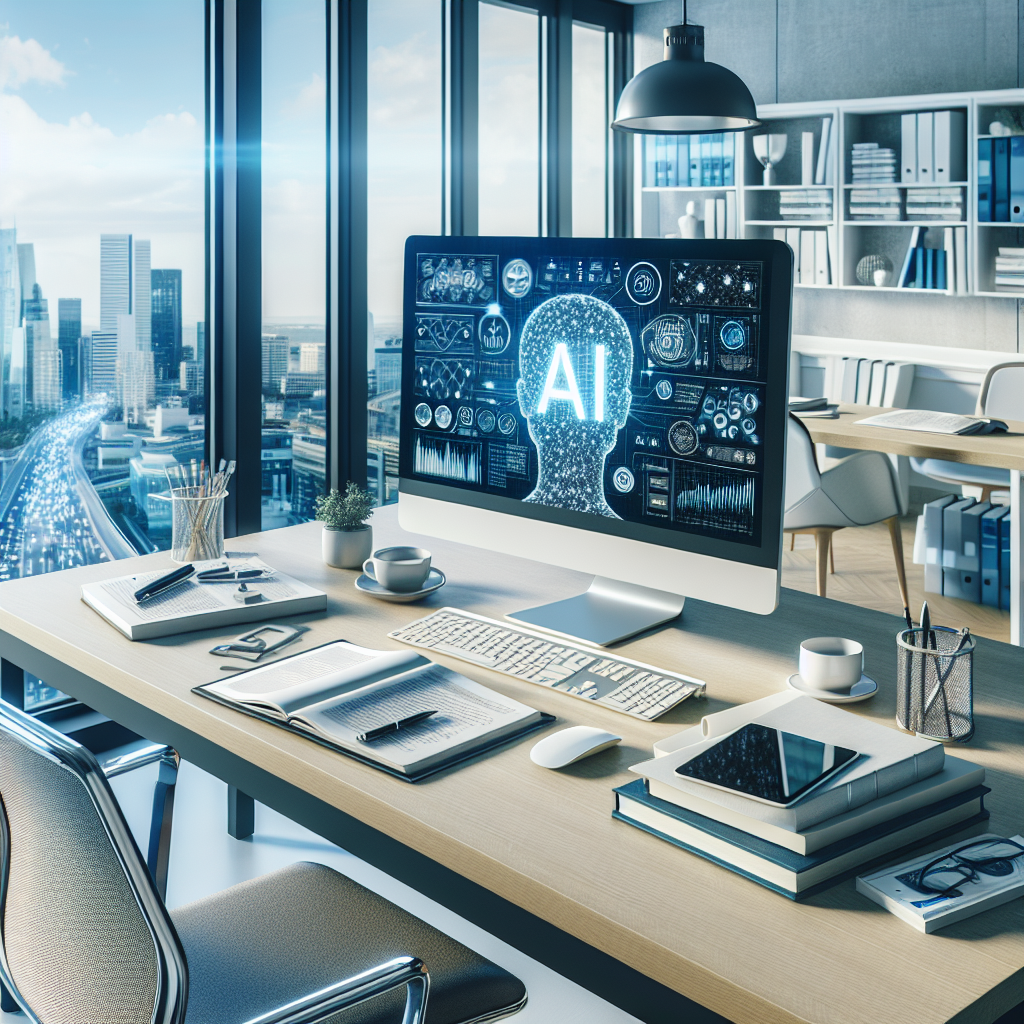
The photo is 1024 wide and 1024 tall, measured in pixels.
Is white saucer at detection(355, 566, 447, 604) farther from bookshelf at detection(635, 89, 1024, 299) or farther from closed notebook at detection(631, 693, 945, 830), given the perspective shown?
bookshelf at detection(635, 89, 1024, 299)

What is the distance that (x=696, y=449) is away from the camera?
148 cm

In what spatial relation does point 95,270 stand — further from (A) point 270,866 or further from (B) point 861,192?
(B) point 861,192

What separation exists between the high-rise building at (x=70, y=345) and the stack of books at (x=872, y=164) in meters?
3.93

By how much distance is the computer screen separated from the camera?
1.42 m

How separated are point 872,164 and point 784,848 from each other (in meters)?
5.06

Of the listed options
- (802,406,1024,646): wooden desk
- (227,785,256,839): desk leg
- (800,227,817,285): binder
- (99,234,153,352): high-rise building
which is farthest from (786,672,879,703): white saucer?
(800,227,817,285): binder

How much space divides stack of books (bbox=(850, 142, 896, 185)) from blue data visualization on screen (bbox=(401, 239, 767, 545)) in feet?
13.8

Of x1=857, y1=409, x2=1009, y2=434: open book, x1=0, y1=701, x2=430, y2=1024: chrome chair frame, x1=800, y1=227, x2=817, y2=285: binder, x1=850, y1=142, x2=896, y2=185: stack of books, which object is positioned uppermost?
x1=850, y1=142, x2=896, y2=185: stack of books

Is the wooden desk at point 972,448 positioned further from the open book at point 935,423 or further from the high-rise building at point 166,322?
the high-rise building at point 166,322

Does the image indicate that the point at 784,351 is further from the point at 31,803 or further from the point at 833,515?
the point at 833,515

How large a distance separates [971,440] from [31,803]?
3029 millimetres

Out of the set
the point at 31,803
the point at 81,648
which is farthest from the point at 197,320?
the point at 31,803

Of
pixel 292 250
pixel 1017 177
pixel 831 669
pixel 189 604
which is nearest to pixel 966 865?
pixel 831 669

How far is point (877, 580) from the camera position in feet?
15.2
